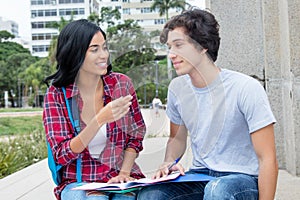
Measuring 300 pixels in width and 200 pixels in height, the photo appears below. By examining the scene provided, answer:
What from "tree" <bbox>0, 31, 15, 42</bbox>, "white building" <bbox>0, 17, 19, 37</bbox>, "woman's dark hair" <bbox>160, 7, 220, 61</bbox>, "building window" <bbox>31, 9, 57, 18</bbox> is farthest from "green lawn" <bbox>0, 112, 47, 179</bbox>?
"white building" <bbox>0, 17, 19, 37</bbox>

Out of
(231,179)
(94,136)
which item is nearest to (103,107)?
(94,136)

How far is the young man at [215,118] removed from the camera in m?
1.75

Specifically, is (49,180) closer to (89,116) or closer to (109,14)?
(109,14)

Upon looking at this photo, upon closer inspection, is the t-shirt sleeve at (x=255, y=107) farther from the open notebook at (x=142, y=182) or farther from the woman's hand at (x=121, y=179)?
the woman's hand at (x=121, y=179)

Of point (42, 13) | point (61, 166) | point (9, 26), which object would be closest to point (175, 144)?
point (61, 166)

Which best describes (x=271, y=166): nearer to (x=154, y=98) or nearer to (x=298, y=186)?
(x=154, y=98)

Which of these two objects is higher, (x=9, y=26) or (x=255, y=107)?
(x=9, y=26)

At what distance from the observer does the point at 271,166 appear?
1.74m

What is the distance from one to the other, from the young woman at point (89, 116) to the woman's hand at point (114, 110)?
0.14 feet

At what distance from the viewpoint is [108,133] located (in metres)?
1.93

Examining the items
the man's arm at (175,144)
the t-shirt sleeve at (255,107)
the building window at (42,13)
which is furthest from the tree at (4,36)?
the t-shirt sleeve at (255,107)

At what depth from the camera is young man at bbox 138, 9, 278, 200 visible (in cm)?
175

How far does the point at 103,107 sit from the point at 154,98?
0.19 meters

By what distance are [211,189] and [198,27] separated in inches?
21.8
